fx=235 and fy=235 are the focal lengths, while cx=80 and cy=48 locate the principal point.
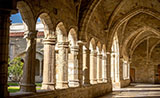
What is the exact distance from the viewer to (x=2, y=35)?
14.8 ft

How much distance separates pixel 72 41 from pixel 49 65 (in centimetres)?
213

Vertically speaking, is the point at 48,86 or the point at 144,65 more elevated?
the point at 144,65

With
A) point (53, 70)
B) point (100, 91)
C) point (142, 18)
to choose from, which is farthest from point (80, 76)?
point (142, 18)

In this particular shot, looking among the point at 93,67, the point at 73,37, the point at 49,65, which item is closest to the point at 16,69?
the point at 93,67

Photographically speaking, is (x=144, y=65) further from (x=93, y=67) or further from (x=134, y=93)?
(x=93, y=67)

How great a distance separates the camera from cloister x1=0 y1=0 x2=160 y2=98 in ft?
17.9

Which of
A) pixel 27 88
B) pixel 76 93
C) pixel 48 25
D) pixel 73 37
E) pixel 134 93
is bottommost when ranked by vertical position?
pixel 134 93

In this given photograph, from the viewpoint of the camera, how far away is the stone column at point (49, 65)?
Result: 652 cm

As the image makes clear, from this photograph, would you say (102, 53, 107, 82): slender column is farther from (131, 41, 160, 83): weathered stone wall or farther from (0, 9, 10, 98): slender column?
(131, 41, 160, 83): weathered stone wall

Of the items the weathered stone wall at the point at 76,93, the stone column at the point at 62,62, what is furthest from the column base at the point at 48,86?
the stone column at the point at 62,62

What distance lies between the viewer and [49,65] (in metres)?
6.64

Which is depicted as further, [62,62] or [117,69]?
[117,69]

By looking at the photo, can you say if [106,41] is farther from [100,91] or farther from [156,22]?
[156,22]

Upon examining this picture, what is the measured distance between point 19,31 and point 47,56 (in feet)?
35.7
